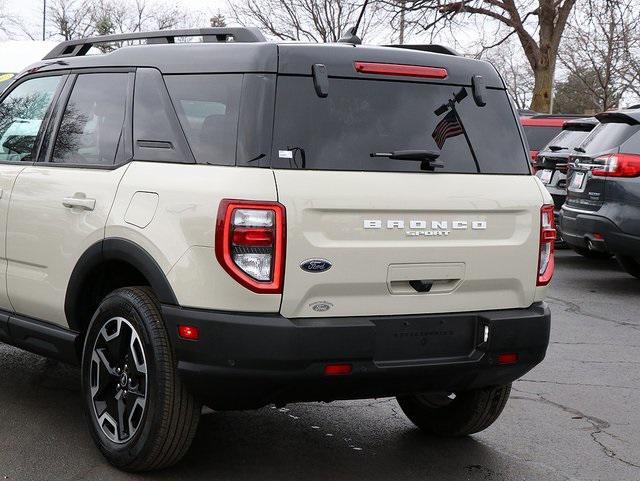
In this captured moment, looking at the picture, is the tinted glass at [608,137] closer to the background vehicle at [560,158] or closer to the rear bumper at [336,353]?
the background vehicle at [560,158]

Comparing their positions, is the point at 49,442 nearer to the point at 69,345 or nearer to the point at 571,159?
the point at 69,345

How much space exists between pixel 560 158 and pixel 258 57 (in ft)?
30.0

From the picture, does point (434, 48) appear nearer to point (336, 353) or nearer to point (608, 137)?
point (336, 353)

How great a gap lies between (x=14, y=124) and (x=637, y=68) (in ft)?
126

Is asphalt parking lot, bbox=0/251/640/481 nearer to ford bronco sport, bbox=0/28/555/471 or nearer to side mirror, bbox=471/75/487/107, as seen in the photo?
ford bronco sport, bbox=0/28/555/471

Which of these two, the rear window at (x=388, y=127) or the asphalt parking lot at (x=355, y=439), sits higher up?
the rear window at (x=388, y=127)

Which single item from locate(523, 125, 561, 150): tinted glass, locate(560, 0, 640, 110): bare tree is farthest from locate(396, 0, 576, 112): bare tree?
locate(523, 125, 561, 150): tinted glass

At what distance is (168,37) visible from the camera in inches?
190

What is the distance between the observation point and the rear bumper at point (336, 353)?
3850mm

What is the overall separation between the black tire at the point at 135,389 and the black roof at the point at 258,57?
1014mm

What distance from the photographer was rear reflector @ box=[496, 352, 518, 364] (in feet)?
14.1

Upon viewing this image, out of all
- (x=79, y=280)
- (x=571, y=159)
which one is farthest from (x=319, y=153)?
(x=571, y=159)

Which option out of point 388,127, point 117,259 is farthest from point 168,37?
point 388,127

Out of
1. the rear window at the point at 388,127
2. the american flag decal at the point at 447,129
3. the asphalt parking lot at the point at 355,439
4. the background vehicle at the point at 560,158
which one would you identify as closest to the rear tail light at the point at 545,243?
the rear window at the point at 388,127
